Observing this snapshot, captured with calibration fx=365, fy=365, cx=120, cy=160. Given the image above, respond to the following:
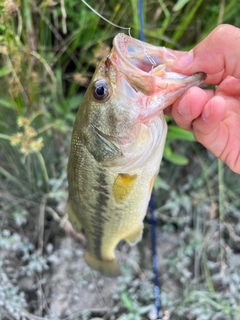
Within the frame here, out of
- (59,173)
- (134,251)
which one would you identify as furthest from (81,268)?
(59,173)

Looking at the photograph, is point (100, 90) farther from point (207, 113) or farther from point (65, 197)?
point (65, 197)

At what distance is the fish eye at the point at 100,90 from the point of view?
3.40 feet

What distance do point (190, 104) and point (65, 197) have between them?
1.25 metres

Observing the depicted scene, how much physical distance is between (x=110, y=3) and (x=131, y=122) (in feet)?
3.61

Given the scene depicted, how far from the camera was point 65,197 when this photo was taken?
215cm

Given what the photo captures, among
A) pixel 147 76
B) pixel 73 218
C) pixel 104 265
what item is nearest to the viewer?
pixel 147 76

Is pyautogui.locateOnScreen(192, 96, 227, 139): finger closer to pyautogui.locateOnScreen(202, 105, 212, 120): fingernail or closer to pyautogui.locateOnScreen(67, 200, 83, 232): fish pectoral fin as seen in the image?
pyautogui.locateOnScreen(202, 105, 212, 120): fingernail

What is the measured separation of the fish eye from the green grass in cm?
81

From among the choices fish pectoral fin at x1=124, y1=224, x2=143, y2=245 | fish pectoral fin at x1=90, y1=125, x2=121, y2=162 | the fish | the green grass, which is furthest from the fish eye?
the green grass

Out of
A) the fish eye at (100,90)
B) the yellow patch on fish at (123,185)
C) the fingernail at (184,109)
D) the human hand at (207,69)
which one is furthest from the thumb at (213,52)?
the yellow patch on fish at (123,185)

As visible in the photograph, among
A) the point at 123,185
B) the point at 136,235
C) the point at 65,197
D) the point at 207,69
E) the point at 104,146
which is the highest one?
the point at 207,69

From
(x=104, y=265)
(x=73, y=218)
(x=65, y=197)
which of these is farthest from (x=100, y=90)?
(x=65, y=197)

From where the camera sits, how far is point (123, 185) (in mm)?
1222

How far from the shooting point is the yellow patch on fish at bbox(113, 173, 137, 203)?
3.97ft
